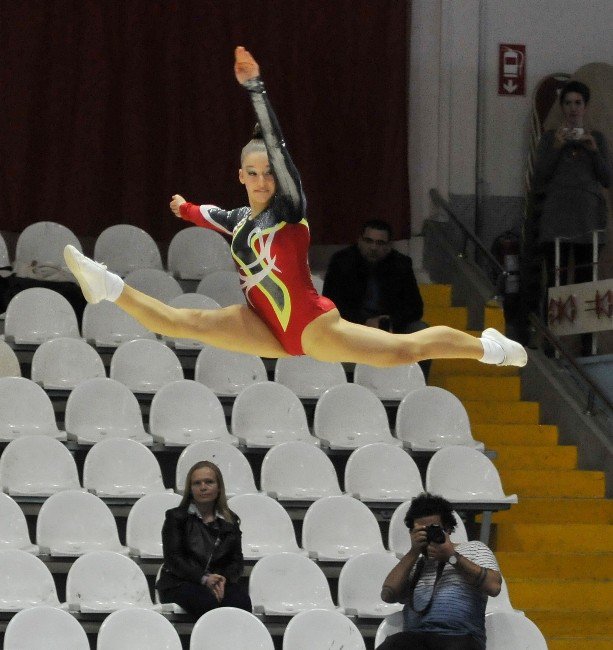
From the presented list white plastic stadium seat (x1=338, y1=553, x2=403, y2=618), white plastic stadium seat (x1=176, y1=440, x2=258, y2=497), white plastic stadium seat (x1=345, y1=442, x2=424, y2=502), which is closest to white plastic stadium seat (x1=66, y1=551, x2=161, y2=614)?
white plastic stadium seat (x1=176, y1=440, x2=258, y2=497)

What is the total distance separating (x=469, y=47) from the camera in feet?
35.1

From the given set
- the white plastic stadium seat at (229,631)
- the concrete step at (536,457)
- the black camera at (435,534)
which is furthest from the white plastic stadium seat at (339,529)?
the concrete step at (536,457)

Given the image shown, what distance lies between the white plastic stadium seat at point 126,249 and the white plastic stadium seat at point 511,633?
3536mm

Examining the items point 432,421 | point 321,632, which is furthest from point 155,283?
point 321,632

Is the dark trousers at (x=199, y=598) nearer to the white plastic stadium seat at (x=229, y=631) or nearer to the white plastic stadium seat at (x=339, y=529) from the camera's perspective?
the white plastic stadium seat at (x=229, y=631)

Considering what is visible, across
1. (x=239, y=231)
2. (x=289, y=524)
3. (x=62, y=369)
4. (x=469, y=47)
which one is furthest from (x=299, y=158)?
(x=239, y=231)

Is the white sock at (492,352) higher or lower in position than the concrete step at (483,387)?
higher

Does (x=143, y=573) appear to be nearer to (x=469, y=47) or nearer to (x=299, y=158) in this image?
(x=299, y=158)

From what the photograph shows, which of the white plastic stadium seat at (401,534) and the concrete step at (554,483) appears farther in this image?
the concrete step at (554,483)

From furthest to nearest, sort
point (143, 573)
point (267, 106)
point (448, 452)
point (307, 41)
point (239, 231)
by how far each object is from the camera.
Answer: point (307, 41), point (448, 452), point (143, 573), point (239, 231), point (267, 106)

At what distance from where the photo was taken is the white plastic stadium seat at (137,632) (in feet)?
20.3

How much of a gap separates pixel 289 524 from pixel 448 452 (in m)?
1.14

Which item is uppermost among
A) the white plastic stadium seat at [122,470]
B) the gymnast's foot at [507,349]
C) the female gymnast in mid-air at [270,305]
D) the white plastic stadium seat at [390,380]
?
the female gymnast in mid-air at [270,305]

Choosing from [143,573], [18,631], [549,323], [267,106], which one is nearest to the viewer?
[267,106]
